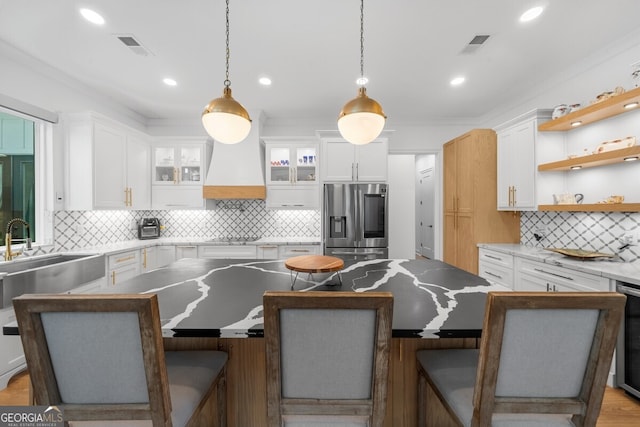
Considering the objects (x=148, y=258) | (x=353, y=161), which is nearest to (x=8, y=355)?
(x=148, y=258)

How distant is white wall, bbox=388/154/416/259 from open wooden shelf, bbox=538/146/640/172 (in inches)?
119

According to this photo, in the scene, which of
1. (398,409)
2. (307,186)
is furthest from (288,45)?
(398,409)

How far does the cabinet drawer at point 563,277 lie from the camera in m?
2.11

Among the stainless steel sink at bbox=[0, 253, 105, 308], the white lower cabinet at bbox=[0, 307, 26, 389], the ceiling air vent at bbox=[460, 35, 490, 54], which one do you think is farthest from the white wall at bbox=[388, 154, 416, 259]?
the white lower cabinet at bbox=[0, 307, 26, 389]

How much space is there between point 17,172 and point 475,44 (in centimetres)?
459

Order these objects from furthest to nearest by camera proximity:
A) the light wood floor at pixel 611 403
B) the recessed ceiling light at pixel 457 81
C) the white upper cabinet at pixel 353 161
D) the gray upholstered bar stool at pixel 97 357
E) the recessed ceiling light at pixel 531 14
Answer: the white upper cabinet at pixel 353 161 → the recessed ceiling light at pixel 457 81 → the recessed ceiling light at pixel 531 14 → the light wood floor at pixel 611 403 → the gray upholstered bar stool at pixel 97 357

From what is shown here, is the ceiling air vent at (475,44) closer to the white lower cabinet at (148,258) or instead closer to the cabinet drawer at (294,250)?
the cabinet drawer at (294,250)

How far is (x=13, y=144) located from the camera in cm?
285

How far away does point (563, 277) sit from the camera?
239 cm

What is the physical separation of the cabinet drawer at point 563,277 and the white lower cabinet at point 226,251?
3.14m

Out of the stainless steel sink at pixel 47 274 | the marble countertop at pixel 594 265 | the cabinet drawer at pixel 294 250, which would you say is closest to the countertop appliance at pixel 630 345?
the marble countertop at pixel 594 265

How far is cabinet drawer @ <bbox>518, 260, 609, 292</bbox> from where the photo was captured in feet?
6.91

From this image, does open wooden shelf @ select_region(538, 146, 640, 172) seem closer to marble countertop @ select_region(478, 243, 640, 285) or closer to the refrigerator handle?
marble countertop @ select_region(478, 243, 640, 285)

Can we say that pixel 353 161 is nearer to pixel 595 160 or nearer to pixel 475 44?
pixel 475 44
